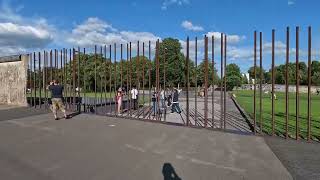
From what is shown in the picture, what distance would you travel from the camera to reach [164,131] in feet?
39.8

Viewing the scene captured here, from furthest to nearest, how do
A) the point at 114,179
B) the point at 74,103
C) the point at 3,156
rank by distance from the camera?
the point at 74,103
the point at 3,156
the point at 114,179

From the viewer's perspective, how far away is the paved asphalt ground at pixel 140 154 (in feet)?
22.8

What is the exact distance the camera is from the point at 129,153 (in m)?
8.73

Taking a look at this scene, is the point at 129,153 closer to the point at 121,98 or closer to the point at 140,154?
the point at 140,154

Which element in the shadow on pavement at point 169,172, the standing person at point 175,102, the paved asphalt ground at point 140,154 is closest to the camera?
the shadow on pavement at point 169,172

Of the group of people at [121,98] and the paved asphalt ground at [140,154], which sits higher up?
the group of people at [121,98]

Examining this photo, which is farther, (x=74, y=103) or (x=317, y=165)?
(x=74, y=103)

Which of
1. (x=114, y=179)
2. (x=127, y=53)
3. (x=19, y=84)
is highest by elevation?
(x=127, y=53)

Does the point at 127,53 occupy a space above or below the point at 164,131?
above

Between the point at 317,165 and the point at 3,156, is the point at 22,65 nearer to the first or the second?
the point at 3,156

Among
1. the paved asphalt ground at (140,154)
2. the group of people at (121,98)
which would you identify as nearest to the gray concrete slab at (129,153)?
the paved asphalt ground at (140,154)

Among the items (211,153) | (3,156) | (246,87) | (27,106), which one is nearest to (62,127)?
(3,156)

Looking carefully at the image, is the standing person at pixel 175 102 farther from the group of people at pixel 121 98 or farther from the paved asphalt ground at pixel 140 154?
the paved asphalt ground at pixel 140 154

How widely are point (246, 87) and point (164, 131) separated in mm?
97162
